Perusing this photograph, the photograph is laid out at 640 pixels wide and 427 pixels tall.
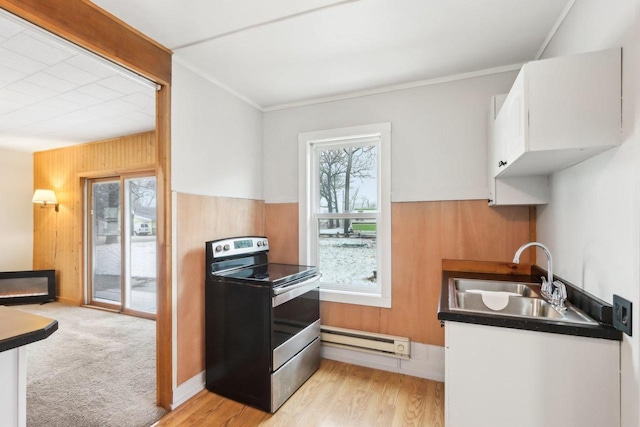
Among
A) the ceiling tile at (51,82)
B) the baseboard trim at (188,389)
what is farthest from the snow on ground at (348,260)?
the ceiling tile at (51,82)

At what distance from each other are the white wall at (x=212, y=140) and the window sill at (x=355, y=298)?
120 cm

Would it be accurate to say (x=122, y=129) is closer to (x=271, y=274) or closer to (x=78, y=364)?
(x=78, y=364)

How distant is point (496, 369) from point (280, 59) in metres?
2.32

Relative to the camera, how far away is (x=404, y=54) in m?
2.22

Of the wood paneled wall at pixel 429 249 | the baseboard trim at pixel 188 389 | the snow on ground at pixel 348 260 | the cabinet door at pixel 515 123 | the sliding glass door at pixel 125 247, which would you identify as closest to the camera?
the cabinet door at pixel 515 123

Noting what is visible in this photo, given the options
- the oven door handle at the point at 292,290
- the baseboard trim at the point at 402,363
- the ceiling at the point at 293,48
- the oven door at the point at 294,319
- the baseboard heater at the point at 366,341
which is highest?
the ceiling at the point at 293,48

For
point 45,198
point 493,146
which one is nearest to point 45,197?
point 45,198

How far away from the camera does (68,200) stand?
15.5 feet

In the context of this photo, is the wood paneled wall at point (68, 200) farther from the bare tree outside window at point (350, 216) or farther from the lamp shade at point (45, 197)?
the bare tree outside window at point (350, 216)

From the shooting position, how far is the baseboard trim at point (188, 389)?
2.17 metres

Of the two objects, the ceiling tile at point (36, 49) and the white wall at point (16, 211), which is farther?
the white wall at point (16, 211)

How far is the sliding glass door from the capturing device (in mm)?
4117

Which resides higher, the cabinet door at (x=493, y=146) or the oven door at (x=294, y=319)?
the cabinet door at (x=493, y=146)

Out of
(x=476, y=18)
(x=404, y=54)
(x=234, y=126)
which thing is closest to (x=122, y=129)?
(x=234, y=126)
